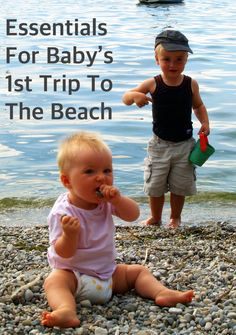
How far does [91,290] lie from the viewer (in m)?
4.59

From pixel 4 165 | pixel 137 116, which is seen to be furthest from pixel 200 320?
pixel 137 116

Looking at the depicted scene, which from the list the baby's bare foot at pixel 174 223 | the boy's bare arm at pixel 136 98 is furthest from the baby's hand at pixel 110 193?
the baby's bare foot at pixel 174 223

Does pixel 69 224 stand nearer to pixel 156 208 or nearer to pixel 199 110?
pixel 199 110

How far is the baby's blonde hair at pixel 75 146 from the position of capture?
4566 millimetres

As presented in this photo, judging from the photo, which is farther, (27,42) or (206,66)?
(27,42)

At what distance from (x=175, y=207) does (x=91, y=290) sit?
123 inches

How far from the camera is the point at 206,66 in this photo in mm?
19672

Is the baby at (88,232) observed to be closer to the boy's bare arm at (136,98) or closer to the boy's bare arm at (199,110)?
the boy's bare arm at (136,98)

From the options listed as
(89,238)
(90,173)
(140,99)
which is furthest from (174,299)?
(140,99)

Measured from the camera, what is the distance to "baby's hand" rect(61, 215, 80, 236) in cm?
435

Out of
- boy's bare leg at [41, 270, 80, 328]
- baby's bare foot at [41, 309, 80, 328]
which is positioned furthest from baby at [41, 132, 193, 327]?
baby's bare foot at [41, 309, 80, 328]

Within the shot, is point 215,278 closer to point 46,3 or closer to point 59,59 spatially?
point 59,59

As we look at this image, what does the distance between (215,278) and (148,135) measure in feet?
23.7

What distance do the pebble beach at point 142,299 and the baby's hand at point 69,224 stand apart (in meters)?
0.47
